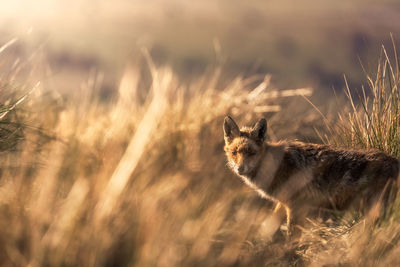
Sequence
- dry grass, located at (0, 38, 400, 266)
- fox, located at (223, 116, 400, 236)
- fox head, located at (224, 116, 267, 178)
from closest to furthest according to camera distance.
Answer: dry grass, located at (0, 38, 400, 266)
fox, located at (223, 116, 400, 236)
fox head, located at (224, 116, 267, 178)

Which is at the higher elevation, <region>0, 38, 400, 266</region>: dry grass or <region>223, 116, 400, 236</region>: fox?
<region>0, 38, 400, 266</region>: dry grass

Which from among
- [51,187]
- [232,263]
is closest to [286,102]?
[232,263]

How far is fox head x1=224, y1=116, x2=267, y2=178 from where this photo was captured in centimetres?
536

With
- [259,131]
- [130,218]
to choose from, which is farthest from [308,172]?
[130,218]

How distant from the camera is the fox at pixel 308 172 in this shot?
4641 mm

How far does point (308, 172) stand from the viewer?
205 inches

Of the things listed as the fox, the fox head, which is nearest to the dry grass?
the fox

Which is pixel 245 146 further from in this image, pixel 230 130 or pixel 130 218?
pixel 130 218

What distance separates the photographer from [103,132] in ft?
16.4

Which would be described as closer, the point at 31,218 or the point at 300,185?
the point at 31,218

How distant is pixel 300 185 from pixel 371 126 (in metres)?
1.26

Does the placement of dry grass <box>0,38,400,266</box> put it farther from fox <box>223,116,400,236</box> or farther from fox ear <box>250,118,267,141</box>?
fox ear <box>250,118,267,141</box>

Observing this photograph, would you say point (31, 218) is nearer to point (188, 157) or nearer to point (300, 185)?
point (188, 157)

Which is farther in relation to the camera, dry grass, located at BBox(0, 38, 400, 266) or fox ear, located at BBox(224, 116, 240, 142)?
fox ear, located at BBox(224, 116, 240, 142)
